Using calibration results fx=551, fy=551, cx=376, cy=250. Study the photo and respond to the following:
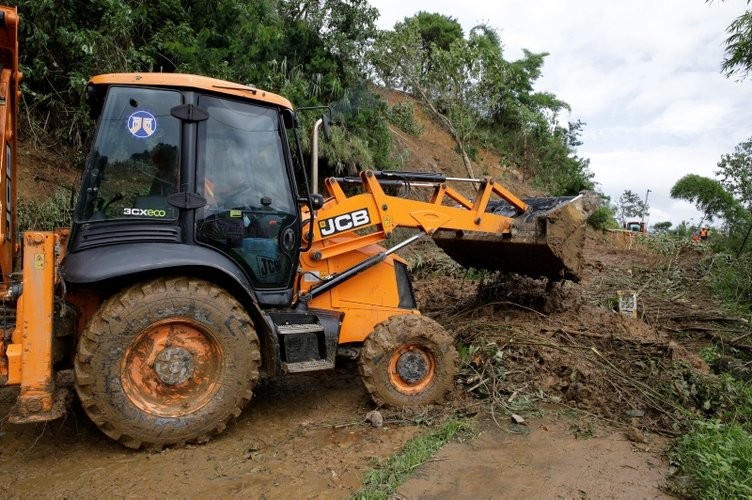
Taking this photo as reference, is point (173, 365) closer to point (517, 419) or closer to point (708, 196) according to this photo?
point (517, 419)

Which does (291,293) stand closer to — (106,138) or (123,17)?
(106,138)

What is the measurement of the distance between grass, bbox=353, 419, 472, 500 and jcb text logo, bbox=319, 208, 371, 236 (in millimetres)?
1759

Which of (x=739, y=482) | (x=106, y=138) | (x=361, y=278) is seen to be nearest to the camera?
(x=739, y=482)

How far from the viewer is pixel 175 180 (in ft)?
12.5

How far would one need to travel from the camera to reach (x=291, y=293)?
4348 mm

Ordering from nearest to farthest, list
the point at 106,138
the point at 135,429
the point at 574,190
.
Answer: the point at 135,429, the point at 106,138, the point at 574,190

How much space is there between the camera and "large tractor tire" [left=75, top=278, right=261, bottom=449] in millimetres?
3445

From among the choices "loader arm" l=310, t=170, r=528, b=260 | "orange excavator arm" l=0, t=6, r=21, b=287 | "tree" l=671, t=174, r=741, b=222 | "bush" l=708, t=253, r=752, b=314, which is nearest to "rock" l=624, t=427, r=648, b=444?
"loader arm" l=310, t=170, r=528, b=260

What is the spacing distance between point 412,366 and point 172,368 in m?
1.88

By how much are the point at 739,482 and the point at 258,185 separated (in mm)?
3601

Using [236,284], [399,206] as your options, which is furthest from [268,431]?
[399,206]

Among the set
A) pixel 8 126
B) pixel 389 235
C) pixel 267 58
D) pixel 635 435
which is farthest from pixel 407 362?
pixel 267 58

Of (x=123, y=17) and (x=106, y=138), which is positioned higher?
(x=123, y=17)

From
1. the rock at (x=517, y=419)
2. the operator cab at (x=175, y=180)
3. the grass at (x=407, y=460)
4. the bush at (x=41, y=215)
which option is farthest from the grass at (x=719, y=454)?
the bush at (x=41, y=215)
